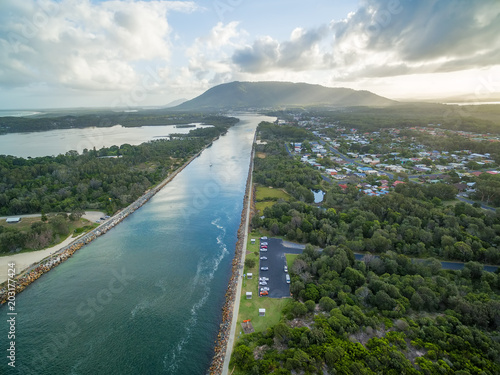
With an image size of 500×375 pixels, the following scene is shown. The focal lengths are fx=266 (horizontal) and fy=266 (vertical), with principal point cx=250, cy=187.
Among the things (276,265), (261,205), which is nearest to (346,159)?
(261,205)

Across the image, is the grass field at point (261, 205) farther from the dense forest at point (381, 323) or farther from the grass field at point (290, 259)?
the dense forest at point (381, 323)

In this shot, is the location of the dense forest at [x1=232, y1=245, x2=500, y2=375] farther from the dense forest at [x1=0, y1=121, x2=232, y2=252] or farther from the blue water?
the dense forest at [x1=0, y1=121, x2=232, y2=252]

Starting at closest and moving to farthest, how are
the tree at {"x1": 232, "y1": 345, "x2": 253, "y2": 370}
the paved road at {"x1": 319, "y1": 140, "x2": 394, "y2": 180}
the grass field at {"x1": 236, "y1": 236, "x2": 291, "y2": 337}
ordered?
the tree at {"x1": 232, "y1": 345, "x2": 253, "y2": 370} → the grass field at {"x1": 236, "y1": 236, "x2": 291, "y2": 337} → the paved road at {"x1": 319, "y1": 140, "x2": 394, "y2": 180}

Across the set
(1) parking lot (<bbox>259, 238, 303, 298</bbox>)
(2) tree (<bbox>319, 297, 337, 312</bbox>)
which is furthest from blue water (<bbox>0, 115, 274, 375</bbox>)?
(2) tree (<bbox>319, 297, 337, 312</bbox>)

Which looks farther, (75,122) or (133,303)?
(75,122)

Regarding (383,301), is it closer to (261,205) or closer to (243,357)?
(243,357)

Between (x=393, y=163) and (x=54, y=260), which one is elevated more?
(x=54, y=260)
